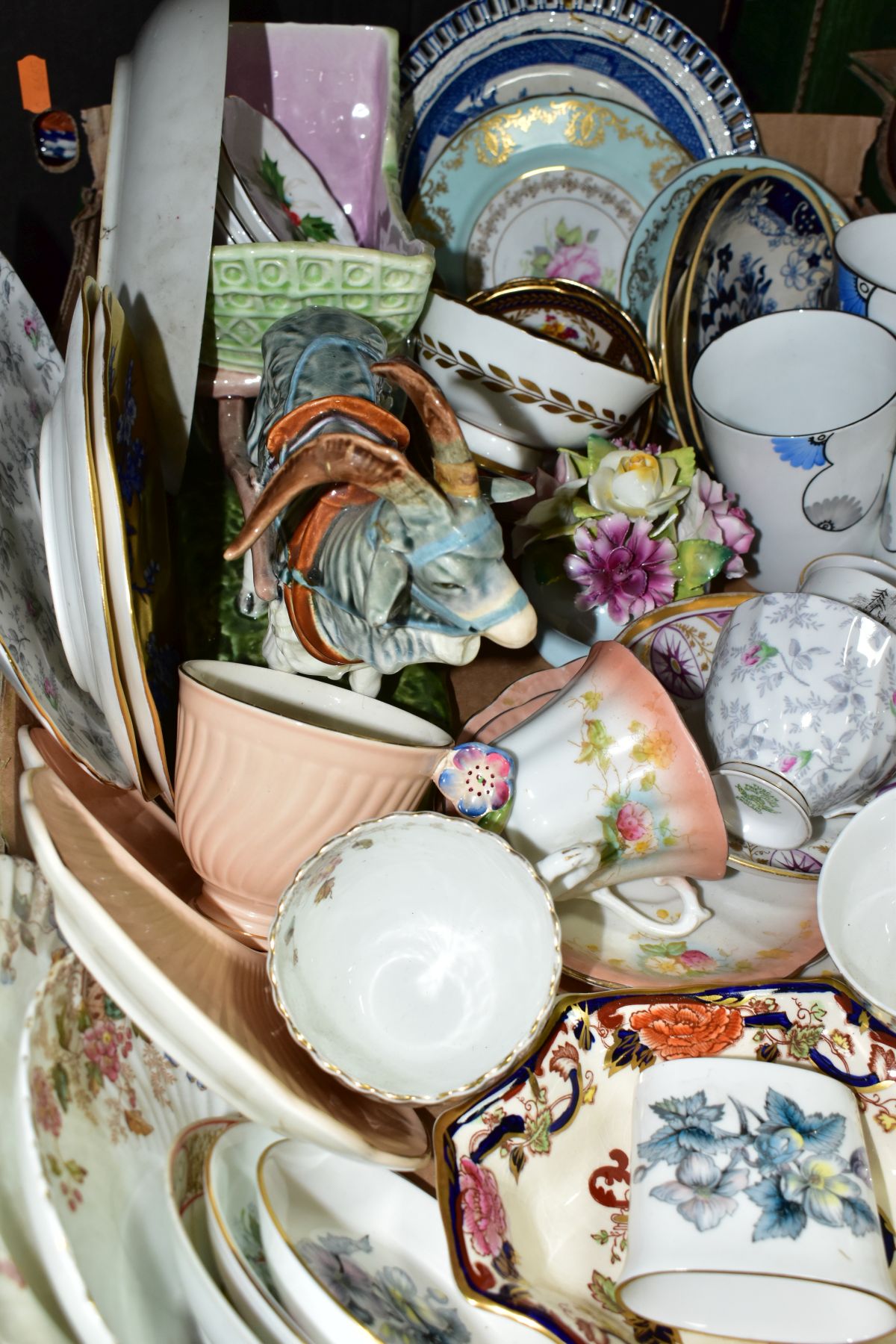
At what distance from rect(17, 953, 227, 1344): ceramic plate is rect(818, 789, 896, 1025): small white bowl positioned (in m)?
0.38

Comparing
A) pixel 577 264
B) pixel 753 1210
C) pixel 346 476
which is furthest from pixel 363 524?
pixel 577 264

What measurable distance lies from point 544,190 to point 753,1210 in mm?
786

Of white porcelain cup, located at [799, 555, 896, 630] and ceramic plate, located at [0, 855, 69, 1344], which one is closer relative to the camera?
ceramic plate, located at [0, 855, 69, 1344]

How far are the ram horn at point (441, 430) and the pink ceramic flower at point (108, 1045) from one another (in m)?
0.39

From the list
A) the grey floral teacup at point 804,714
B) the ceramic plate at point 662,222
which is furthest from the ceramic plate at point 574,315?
Result: the grey floral teacup at point 804,714

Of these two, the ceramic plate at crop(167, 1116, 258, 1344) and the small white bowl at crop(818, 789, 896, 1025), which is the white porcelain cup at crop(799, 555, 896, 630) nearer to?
the small white bowl at crop(818, 789, 896, 1025)

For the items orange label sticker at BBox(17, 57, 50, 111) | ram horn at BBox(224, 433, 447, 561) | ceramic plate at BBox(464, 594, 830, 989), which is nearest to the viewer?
ram horn at BBox(224, 433, 447, 561)

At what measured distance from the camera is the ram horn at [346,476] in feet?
1.56

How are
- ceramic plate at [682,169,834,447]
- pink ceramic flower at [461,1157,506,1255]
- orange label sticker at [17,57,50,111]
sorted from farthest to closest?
1. orange label sticker at [17,57,50,111]
2. ceramic plate at [682,169,834,447]
3. pink ceramic flower at [461,1157,506,1255]

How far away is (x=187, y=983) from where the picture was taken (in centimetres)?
53

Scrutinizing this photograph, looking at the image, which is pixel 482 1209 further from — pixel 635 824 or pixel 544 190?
pixel 544 190

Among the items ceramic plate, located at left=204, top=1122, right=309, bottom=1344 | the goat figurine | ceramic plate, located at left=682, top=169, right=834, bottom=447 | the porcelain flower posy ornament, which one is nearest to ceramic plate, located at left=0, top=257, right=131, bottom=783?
the goat figurine

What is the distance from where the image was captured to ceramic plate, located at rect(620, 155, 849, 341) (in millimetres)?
837

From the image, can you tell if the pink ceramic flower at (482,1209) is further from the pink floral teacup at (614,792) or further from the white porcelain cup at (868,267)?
the white porcelain cup at (868,267)
